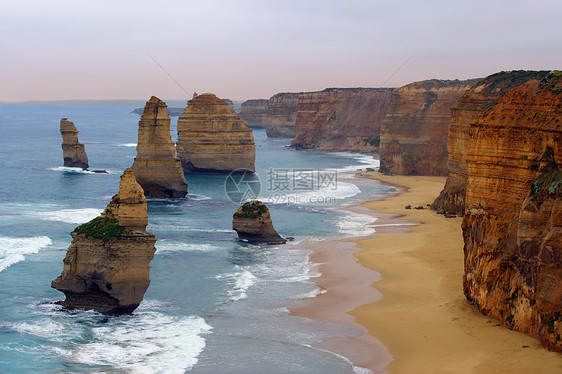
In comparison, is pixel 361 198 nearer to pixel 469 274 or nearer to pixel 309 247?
pixel 309 247

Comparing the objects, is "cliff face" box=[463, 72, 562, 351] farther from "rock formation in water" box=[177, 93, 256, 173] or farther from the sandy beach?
"rock formation in water" box=[177, 93, 256, 173]

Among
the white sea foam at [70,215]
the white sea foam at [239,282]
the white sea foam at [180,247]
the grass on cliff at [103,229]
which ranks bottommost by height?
the white sea foam at [239,282]

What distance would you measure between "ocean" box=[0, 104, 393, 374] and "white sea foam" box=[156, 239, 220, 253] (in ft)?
0.36

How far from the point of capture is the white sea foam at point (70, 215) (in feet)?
147

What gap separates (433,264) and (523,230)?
486 inches

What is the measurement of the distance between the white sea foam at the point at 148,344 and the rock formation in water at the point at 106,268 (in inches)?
39.0

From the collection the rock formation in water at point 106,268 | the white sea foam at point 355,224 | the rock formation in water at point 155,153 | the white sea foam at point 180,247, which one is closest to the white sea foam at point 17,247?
the white sea foam at point 180,247

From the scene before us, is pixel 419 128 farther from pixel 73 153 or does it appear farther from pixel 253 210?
pixel 253 210

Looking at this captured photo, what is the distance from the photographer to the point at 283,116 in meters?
170

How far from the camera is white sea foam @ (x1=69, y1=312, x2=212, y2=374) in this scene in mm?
20969

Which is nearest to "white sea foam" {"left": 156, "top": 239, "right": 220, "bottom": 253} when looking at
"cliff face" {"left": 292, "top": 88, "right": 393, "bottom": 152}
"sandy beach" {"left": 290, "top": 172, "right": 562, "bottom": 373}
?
"sandy beach" {"left": 290, "top": 172, "right": 562, "bottom": 373}

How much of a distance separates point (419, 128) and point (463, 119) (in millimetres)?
32018

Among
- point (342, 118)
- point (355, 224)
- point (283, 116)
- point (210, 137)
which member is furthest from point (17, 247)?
point (283, 116)

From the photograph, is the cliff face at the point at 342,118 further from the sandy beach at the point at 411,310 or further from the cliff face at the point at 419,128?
the sandy beach at the point at 411,310
